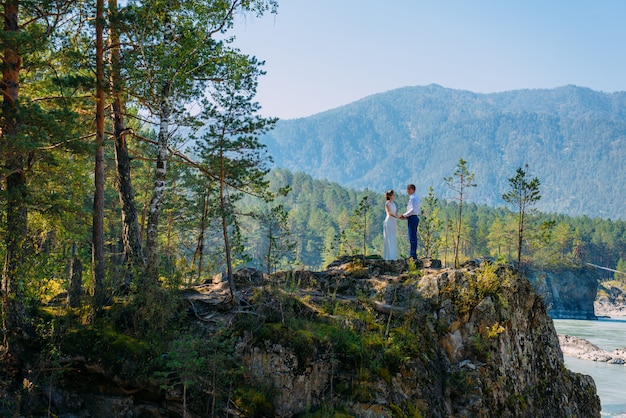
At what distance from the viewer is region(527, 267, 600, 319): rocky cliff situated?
107m

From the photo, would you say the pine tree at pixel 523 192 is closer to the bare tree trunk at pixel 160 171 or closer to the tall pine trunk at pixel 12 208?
the bare tree trunk at pixel 160 171

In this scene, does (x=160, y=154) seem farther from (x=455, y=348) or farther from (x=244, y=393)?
(x=455, y=348)

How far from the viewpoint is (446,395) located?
40.3 feet

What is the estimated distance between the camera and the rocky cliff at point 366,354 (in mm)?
9953

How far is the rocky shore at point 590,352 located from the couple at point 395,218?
4146 cm

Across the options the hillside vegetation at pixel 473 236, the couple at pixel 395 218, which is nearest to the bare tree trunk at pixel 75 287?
the couple at pixel 395 218

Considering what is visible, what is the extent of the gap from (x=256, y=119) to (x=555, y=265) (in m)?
108

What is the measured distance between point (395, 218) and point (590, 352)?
1761 inches

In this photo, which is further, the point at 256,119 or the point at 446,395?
the point at 256,119

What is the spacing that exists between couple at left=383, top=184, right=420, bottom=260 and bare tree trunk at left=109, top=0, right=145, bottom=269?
727 centimetres

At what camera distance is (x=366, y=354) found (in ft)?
36.7

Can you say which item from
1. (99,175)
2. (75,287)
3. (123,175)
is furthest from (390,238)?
(75,287)

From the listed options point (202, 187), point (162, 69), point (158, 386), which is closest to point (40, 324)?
point (158, 386)

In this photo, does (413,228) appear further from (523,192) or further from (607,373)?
(607,373)
